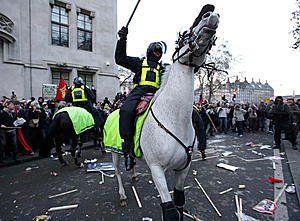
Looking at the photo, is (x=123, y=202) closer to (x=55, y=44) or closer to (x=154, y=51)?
(x=154, y=51)

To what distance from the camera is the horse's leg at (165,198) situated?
173 centimetres

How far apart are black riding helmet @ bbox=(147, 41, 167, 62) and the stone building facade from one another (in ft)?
32.8

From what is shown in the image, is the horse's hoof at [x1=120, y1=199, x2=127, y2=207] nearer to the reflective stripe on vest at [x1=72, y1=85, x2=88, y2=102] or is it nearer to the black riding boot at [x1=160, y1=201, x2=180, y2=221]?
the black riding boot at [x1=160, y1=201, x2=180, y2=221]

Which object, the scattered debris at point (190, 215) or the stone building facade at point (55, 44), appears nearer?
the scattered debris at point (190, 215)

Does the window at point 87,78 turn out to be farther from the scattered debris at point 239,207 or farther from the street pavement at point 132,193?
A: the scattered debris at point 239,207

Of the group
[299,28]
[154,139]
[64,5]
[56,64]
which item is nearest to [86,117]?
[154,139]

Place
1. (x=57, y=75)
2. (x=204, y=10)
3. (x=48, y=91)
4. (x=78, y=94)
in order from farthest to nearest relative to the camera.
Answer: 1. (x=57, y=75)
2. (x=48, y=91)
3. (x=78, y=94)
4. (x=204, y=10)

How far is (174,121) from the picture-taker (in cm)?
182

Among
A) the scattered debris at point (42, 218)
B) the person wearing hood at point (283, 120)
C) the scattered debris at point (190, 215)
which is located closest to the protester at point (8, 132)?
the scattered debris at point (42, 218)

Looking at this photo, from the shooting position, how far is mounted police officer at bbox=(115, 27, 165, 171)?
89.7 inches

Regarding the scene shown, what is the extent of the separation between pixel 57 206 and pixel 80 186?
29.8 inches

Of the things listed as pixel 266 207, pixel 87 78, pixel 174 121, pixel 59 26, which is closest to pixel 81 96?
pixel 174 121

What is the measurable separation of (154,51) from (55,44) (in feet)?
37.3

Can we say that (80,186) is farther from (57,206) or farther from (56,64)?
(56,64)
